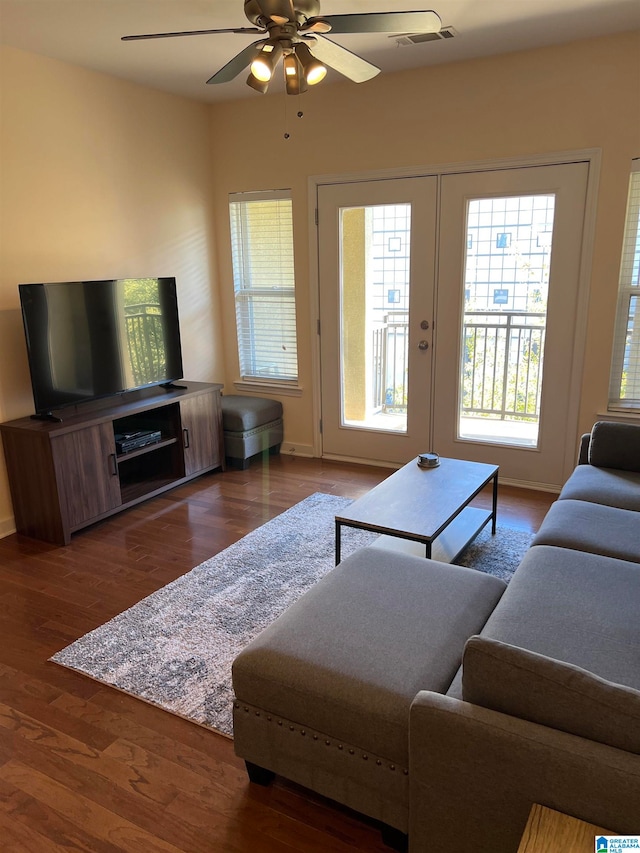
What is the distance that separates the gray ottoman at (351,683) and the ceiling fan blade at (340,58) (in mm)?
2063

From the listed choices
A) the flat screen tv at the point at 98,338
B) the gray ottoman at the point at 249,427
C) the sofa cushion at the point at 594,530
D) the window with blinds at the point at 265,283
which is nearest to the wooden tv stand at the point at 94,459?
the flat screen tv at the point at 98,338

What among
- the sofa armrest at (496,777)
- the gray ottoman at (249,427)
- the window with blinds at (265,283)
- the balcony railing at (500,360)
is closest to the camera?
the sofa armrest at (496,777)

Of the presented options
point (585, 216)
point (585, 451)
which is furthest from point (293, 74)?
point (585, 451)

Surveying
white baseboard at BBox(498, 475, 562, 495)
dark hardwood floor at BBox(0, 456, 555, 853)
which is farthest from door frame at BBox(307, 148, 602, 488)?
dark hardwood floor at BBox(0, 456, 555, 853)

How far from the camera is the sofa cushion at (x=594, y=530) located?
2330 millimetres

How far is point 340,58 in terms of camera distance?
2518mm

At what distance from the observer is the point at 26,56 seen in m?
3.47

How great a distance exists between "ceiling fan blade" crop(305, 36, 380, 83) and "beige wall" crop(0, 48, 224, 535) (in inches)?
78.9

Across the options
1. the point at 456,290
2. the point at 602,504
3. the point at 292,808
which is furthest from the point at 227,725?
the point at 456,290

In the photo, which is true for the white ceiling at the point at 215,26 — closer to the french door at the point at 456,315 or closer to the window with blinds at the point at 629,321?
the french door at the point at 456,315

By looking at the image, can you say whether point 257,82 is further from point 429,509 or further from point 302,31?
point 429,509

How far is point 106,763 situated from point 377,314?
11.2ft

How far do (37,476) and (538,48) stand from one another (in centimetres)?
386

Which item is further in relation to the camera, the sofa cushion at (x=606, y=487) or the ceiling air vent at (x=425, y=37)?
the ceiling air vent at (x=425, y=37)
